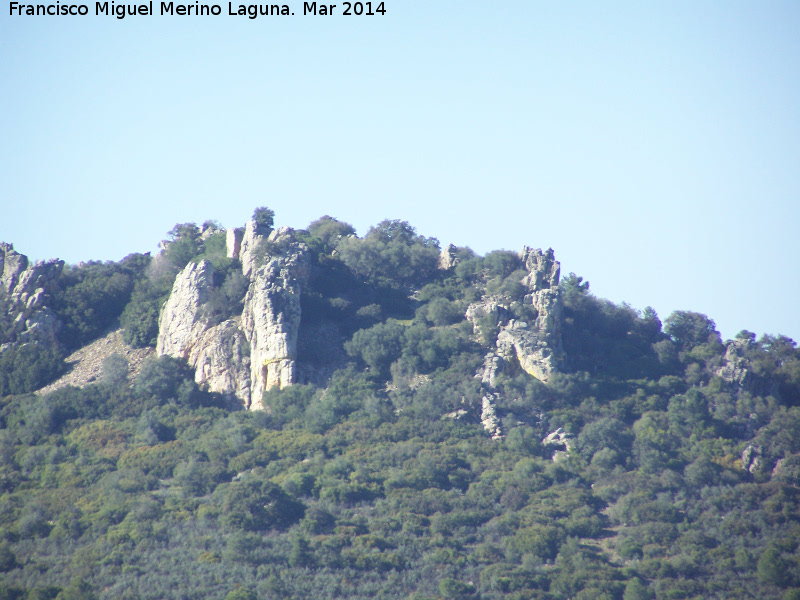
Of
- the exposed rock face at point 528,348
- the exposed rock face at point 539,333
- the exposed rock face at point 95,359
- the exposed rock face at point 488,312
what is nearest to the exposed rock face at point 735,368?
the exposed rock face at point 539,333

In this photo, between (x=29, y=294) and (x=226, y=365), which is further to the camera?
(x=29, y=294)

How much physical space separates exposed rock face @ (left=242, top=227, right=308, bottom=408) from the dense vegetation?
142cm

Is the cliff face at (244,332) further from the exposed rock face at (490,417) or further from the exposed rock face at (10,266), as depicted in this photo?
the exposed rock face at (490,417)

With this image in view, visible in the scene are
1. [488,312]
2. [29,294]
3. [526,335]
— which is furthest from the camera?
[29,294]

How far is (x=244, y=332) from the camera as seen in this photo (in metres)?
57.9

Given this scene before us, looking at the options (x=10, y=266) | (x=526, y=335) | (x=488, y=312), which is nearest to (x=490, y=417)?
(x=526, y=335)

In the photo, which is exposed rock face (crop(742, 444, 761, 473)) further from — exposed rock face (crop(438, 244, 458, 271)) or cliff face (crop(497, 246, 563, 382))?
exposed rock face (crop(438, 244, 458, 271))

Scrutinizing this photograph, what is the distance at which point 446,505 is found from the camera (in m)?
47.6

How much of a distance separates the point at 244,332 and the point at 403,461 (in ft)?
42.2

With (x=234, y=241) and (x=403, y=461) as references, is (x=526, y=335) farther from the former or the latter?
(x=234, y=241)

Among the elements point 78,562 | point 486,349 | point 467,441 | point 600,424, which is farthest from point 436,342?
point 78,562

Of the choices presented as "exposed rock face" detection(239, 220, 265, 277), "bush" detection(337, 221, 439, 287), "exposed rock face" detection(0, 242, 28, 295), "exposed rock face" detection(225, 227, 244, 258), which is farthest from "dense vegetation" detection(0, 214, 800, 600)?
"exposed rock face" detection(0, 242, 28, 295)

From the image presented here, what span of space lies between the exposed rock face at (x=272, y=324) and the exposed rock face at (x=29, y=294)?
12.9 m

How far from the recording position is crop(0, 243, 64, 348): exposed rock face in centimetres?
6106
